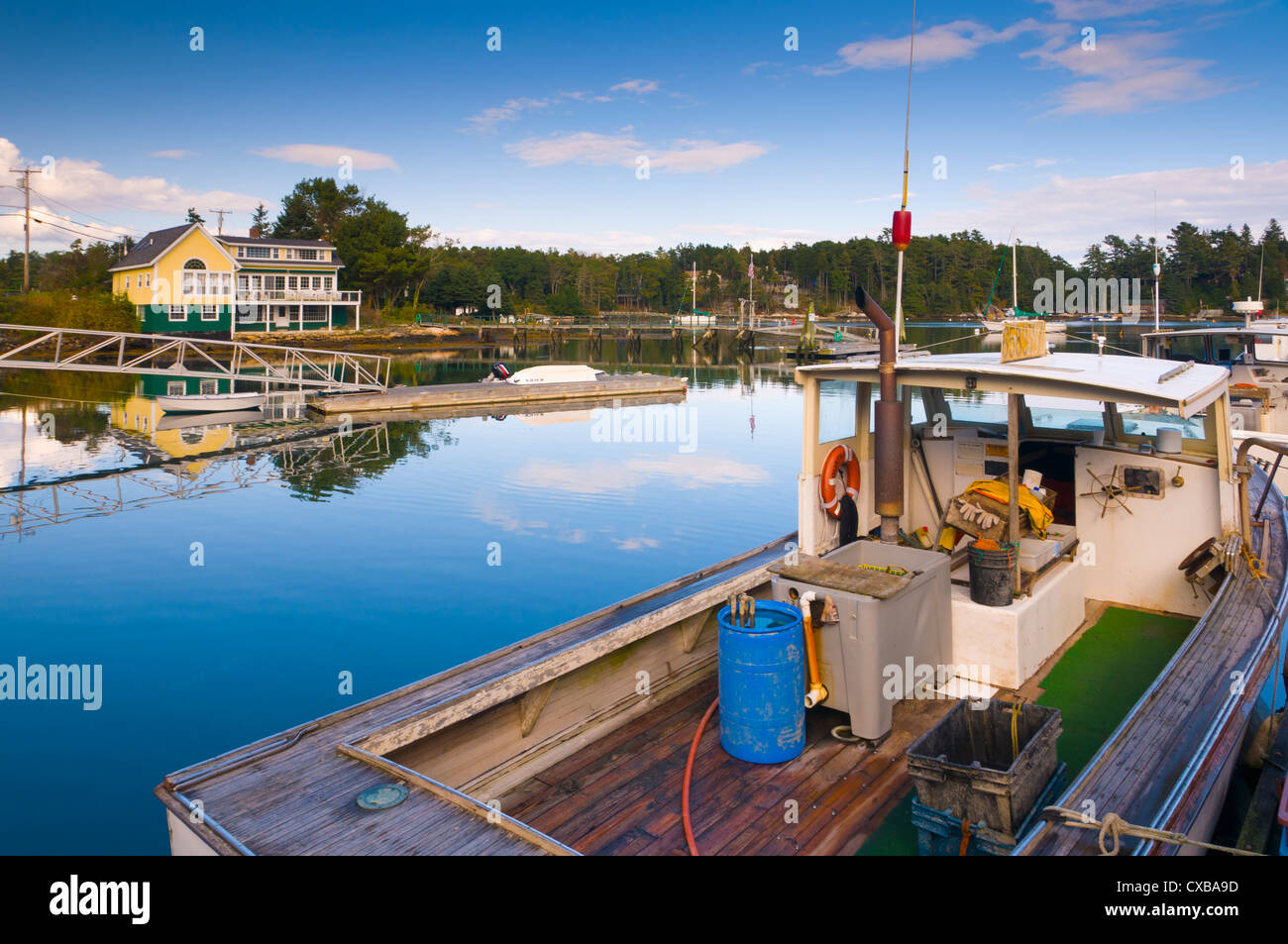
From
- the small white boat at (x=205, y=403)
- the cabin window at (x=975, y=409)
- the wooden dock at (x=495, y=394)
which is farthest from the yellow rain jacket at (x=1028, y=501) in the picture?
the small white boat at (x=205, y=403)

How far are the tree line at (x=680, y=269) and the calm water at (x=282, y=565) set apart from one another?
35.8m

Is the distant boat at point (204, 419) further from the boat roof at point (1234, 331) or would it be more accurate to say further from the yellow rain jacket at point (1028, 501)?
the yellow rain jacket at point (1028, 501)

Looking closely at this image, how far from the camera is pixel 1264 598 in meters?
5.97

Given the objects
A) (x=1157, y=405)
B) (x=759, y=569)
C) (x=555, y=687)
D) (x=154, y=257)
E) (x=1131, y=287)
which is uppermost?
(x=1131, y=287)

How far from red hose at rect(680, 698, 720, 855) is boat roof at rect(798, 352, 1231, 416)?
2.75 m

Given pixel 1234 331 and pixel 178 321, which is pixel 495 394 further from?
pixel 178 321

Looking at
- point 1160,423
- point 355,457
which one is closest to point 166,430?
point 355,457

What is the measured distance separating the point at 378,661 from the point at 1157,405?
830 cm

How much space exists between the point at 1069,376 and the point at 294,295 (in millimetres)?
59016

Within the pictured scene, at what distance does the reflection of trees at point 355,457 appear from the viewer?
20.0 meters

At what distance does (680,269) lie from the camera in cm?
13338
